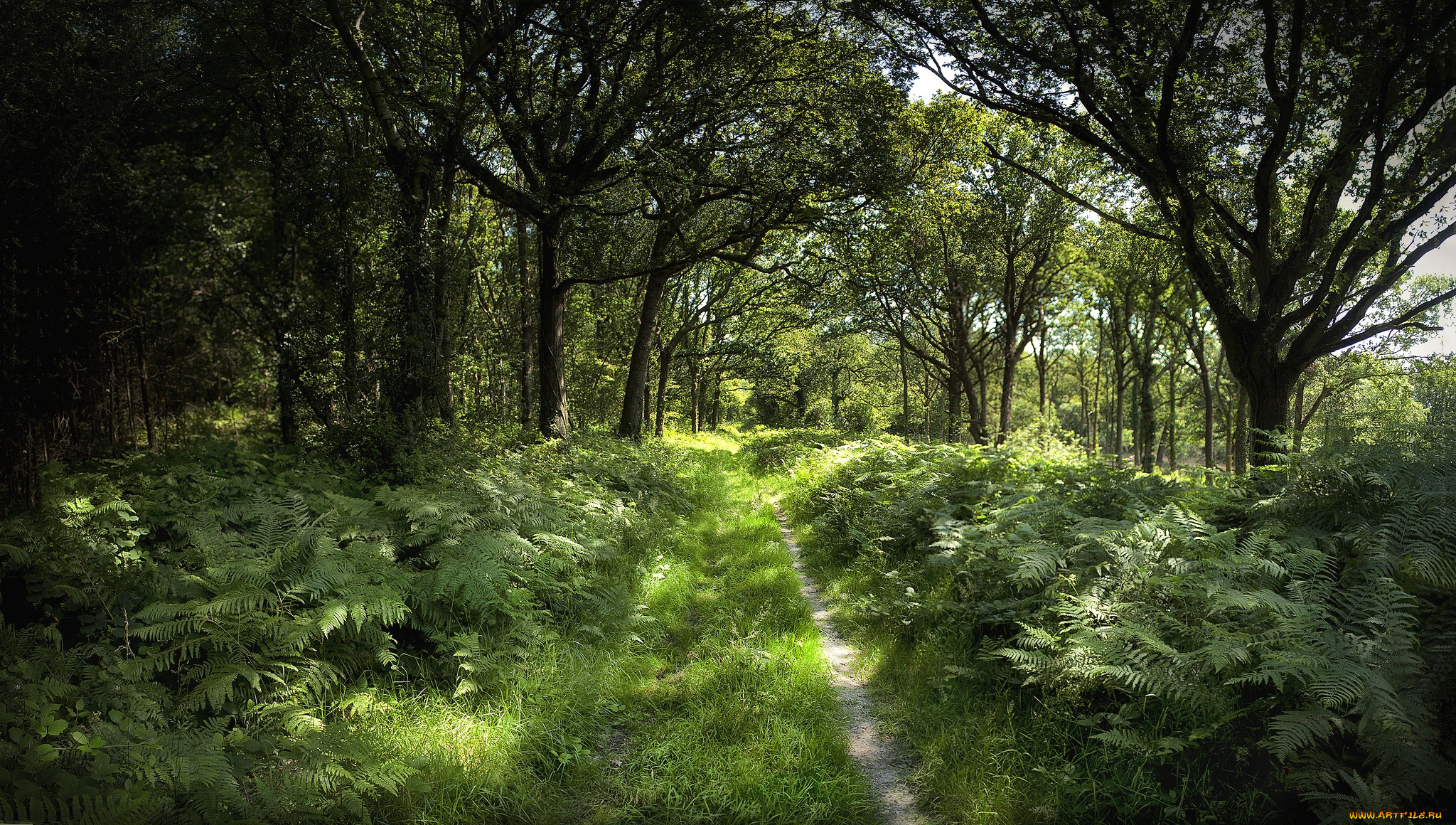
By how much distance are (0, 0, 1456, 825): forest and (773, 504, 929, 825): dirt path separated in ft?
0.14

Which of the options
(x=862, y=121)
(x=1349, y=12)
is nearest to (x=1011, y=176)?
(x=862, y=121)

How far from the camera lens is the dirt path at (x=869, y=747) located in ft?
11.0

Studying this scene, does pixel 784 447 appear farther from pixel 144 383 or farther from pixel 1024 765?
pixel 1024 765

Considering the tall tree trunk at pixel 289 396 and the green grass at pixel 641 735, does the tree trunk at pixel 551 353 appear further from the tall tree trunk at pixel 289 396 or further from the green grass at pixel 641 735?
the green grass at pixel 641 735

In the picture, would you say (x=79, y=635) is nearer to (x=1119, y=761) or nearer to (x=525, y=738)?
(x=525, y=738)

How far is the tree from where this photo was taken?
763 centimetres

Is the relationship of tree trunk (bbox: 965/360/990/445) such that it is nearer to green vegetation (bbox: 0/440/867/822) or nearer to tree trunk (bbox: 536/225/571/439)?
tree trunk (bbox: 536/225/571/439)

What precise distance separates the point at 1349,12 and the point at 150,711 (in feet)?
41.9

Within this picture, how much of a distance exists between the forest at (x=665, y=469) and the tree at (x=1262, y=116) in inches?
3.0

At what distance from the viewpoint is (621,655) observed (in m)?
5.00

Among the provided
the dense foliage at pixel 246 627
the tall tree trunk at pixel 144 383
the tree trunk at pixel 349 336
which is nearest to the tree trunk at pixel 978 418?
the tree trunk at pixel 349 336

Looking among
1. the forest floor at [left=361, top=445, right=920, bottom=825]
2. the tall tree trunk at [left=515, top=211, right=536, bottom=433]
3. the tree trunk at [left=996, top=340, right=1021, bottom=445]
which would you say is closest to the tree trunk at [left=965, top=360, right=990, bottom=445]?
the tree trunk at [left=996, top=340, right=1021, bottom=445]

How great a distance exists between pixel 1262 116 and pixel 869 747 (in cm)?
1110

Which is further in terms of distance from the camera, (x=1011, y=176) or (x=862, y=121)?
(x=1011, y=176)
